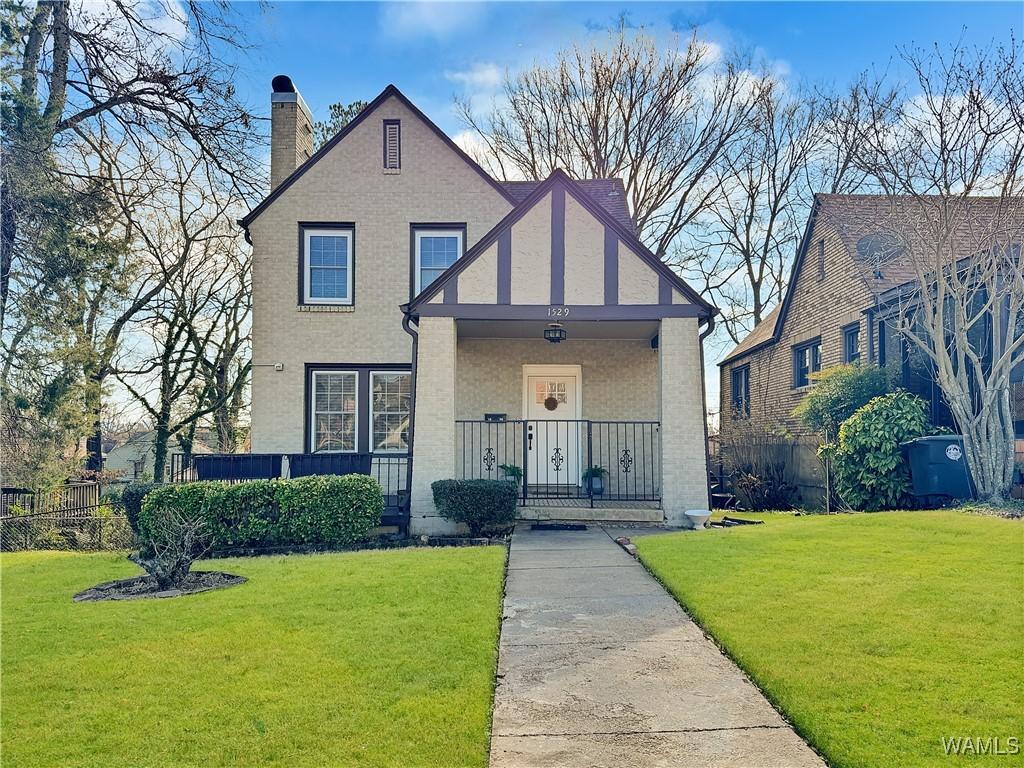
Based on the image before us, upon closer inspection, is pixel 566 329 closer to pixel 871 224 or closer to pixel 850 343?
pixel 871 224

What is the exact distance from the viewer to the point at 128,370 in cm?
2162

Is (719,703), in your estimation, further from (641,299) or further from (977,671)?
(641,299)

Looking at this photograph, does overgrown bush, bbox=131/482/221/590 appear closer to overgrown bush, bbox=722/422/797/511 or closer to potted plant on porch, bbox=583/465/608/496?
potted plant on porch, bbox=583/465/608/496

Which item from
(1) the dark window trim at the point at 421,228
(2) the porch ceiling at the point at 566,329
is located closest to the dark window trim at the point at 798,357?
(2) the porch ceiling at the point at 566,329

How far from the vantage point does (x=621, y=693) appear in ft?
14.0

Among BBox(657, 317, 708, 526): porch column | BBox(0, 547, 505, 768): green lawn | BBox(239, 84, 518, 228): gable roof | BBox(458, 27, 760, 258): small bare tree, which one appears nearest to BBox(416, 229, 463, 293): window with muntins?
BBox(239, 84, 518, 228): gable roof

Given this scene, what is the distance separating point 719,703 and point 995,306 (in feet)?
35.1

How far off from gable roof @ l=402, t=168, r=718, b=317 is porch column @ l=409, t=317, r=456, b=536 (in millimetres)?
548

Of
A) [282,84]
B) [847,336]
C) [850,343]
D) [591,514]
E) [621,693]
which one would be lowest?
[621,693]

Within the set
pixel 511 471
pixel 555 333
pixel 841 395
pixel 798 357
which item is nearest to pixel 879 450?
pixel 841 395

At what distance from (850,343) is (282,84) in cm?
1378

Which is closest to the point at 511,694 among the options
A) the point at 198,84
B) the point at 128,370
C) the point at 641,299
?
the point at 641,299

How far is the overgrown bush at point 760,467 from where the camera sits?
53.8 feet

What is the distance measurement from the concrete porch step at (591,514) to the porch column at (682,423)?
0.28m
